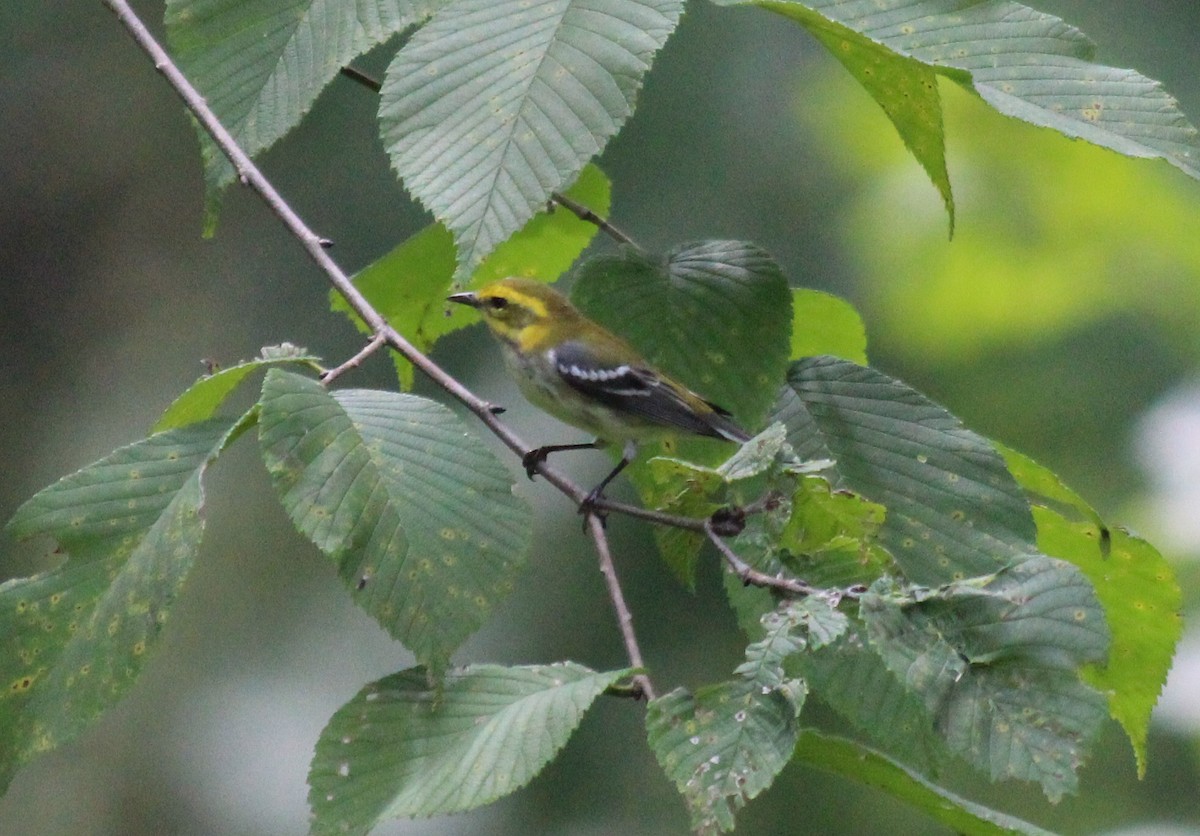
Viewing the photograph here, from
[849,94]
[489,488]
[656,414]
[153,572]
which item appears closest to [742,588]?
[489,488]

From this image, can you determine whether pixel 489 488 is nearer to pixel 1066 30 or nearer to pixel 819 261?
pixel 1066 30

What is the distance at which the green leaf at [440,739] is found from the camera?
4.51 feet

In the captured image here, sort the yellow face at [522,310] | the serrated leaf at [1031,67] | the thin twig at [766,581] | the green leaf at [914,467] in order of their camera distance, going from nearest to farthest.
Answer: the thin twig at [766,581] → the serrated leaf at [1031,67] → the green leaf at [914,467] → the yellow face at [522,310]

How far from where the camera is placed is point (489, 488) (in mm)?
1551

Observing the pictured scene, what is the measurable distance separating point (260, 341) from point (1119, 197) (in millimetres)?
3653

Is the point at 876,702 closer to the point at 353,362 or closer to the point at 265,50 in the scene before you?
the point at 353,362

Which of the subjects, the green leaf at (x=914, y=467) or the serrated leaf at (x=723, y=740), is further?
the green leaf at (x=914, y=467)

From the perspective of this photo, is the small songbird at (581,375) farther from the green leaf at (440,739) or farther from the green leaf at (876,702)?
the green leaf at (440,739)

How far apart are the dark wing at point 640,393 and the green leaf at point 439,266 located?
328mm

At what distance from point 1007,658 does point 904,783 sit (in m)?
0.24

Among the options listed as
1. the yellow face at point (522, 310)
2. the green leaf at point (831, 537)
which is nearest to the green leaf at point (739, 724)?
the green leaf at point (831, 537)

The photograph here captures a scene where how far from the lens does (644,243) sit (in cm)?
570

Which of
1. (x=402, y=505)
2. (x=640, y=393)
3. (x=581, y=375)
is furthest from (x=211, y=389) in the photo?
(x=581, y=375)

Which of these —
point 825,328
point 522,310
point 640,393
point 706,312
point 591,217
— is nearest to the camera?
point 706,312
